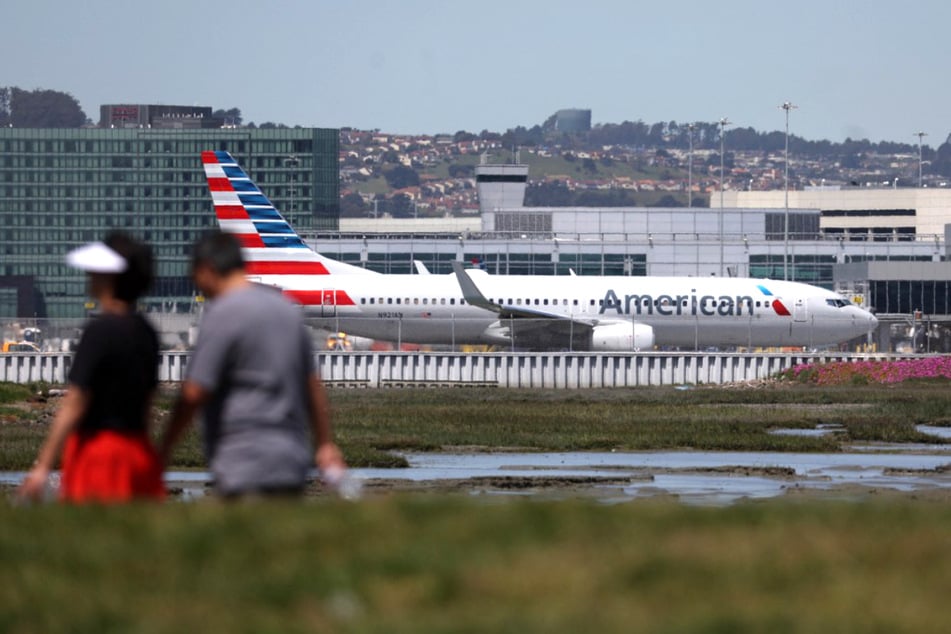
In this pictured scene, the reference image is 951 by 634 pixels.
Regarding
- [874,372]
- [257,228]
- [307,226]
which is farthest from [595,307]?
[307,226]

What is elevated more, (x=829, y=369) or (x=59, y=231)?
(x=59, y=231)

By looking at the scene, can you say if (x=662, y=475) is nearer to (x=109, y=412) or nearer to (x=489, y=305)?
(x=109, y=412)

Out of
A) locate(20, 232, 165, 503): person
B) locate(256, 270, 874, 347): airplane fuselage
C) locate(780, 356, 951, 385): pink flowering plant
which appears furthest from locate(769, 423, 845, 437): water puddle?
locate(256, 270, 874, 347): airplane fuselage

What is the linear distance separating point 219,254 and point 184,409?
33.7 inches

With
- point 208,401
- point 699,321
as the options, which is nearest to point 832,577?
point 208,401

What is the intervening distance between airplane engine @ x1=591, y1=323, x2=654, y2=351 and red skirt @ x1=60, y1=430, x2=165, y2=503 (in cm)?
4692

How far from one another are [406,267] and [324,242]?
19.5 ft

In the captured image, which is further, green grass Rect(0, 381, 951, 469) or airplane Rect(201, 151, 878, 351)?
airplane Rect(201, 151, 878, 351)

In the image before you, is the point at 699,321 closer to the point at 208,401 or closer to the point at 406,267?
the point at 208,401

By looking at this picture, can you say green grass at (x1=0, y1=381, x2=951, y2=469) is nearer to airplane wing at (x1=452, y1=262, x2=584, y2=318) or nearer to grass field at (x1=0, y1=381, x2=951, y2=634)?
airplane wing at (x1=452, y1=262, x2=584, y2=318)

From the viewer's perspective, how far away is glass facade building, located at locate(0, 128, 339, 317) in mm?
142125

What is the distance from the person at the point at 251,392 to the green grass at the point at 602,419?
14.4 meters

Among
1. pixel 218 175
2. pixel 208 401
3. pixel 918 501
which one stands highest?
pixel 218 175

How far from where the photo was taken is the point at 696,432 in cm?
2978
